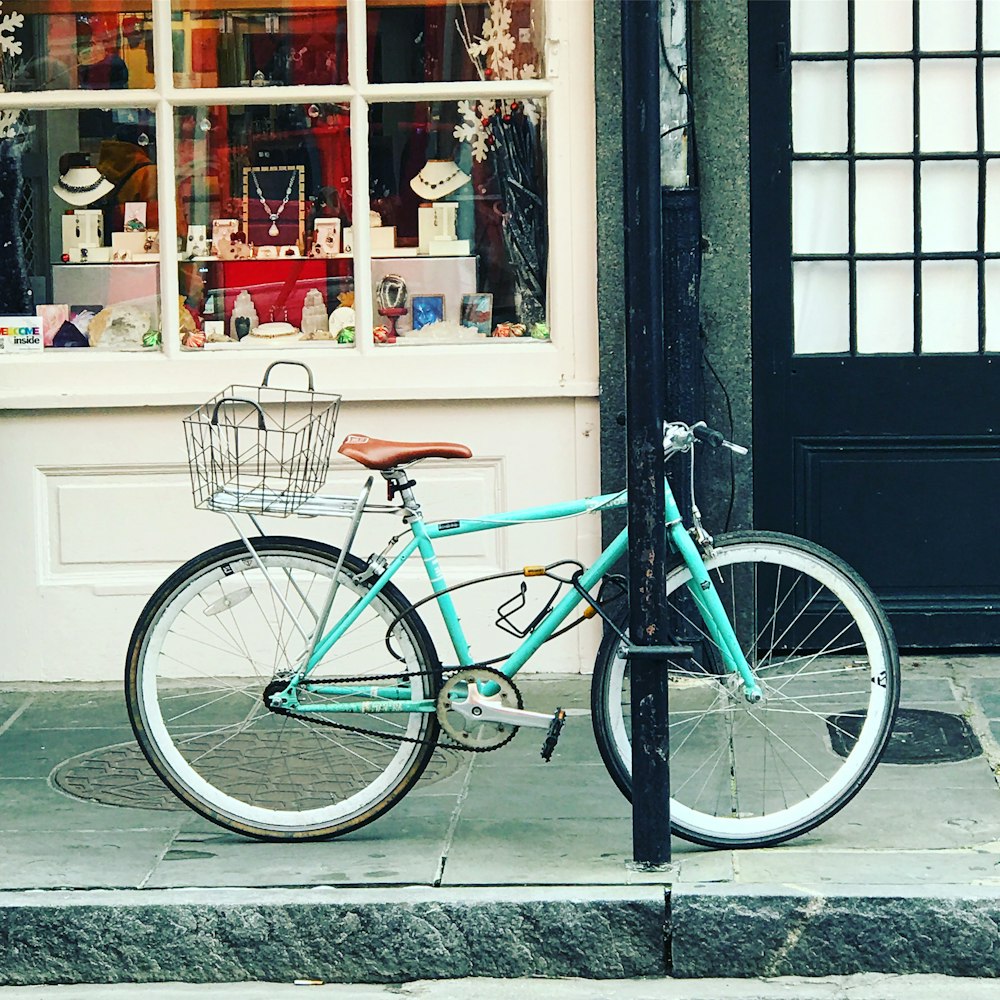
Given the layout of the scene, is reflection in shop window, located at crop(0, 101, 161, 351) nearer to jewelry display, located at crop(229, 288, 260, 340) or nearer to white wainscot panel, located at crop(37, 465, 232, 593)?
jewelry display, located at crop(229, 288, 260, 340)

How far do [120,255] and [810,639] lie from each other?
10.2ft

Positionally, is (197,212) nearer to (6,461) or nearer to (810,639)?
(6,461)

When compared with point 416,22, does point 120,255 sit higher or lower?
lower

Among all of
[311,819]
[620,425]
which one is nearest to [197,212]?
[620,425]

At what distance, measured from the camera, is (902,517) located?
7012 millimetres

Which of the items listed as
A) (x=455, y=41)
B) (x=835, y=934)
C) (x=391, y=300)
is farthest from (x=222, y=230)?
(x=835, y=934)

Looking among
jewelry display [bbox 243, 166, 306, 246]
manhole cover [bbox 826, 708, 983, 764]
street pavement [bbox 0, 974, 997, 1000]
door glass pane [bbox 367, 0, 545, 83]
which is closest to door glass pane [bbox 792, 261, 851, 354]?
door glass pane [bbox 367, 0, 545, 83]

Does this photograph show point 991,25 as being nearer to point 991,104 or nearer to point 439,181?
point 991,104

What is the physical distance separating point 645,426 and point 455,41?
111 inches

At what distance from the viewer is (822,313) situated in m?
6.99

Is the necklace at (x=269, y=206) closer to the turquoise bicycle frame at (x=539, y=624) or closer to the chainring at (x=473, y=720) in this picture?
the turquoise bicycle frame at (x=539, y=624)

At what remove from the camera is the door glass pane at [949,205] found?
6930 mm

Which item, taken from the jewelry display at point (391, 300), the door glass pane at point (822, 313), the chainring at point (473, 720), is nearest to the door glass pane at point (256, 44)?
the jewelry display at point (391, 300)

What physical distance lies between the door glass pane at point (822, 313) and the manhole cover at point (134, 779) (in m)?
2.23
